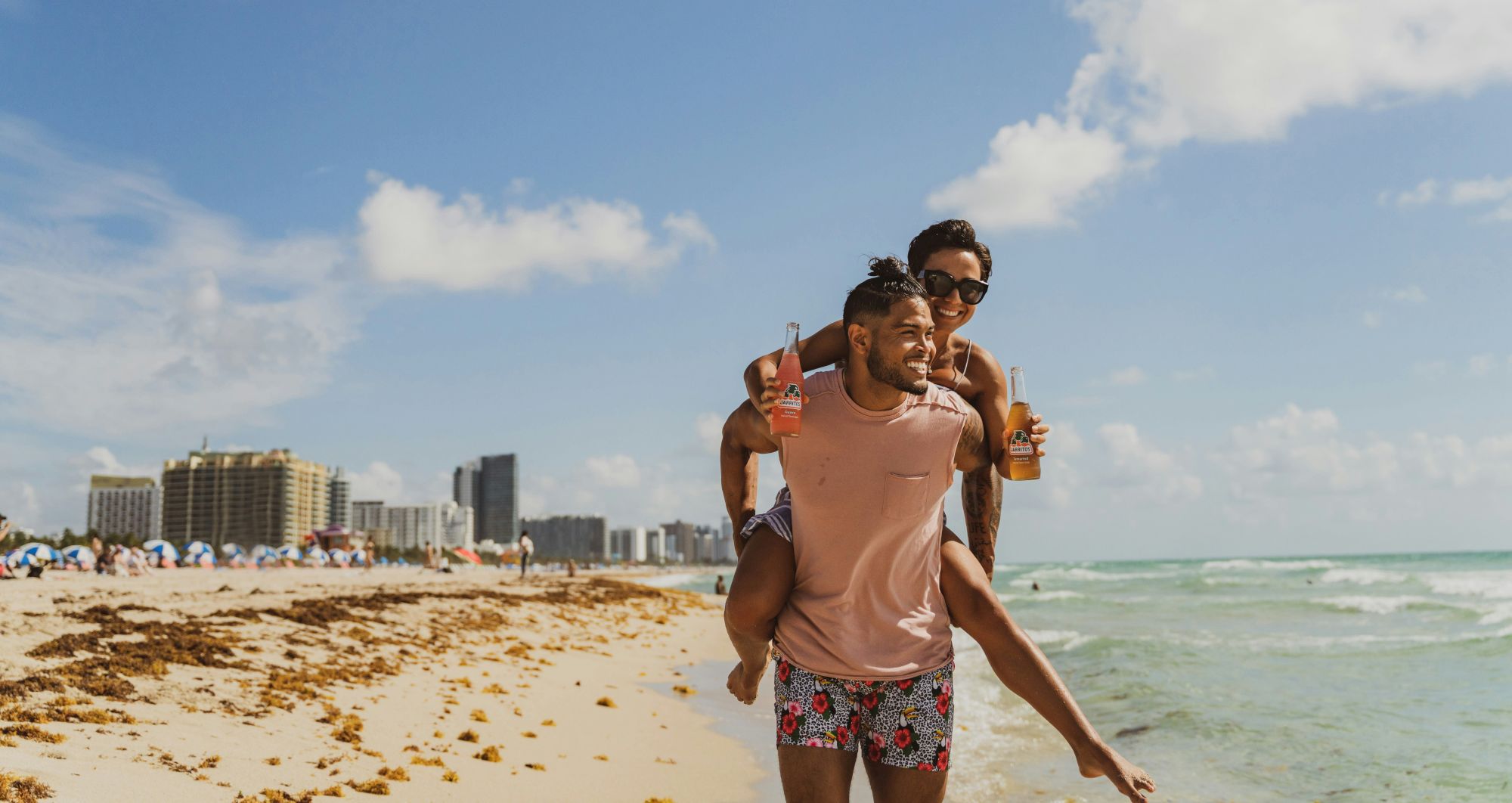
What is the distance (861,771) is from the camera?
863 centimetres

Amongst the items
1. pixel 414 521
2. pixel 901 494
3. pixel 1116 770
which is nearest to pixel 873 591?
pixel 901 494

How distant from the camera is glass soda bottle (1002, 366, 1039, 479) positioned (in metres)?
3.53

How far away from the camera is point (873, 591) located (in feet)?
10.7

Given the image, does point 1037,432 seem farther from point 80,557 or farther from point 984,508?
point 80,557

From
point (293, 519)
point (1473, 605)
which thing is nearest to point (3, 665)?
point (1473, 605)

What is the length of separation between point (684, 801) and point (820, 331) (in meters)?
4.91

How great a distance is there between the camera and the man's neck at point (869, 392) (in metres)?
3.13

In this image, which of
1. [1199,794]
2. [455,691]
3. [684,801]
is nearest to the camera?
[684,801]

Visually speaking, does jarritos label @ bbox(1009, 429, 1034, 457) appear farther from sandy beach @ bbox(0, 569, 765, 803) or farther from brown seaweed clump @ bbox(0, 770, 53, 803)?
brown seaweed clump @ bbox(0, 770, 53, 803)

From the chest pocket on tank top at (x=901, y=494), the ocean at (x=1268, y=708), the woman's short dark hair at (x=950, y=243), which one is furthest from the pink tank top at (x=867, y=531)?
the ocean at (x=1268, y=708)

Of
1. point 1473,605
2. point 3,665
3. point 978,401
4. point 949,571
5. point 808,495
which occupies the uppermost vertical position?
point 978,401

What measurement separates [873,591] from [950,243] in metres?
1.38

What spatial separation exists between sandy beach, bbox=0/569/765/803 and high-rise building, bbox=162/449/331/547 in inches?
5130

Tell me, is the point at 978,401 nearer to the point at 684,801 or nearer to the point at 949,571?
the point at 949,571
